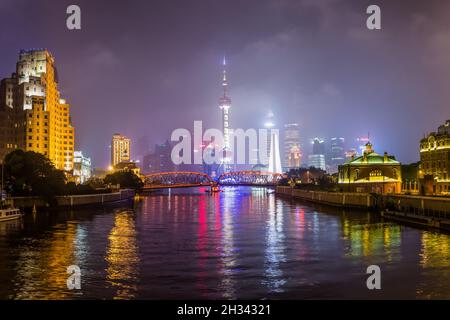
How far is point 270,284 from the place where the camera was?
1131 inches

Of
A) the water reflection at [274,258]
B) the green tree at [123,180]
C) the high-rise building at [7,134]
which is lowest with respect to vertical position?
the water reflection at [274,258]

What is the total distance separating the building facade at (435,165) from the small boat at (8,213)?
202ft

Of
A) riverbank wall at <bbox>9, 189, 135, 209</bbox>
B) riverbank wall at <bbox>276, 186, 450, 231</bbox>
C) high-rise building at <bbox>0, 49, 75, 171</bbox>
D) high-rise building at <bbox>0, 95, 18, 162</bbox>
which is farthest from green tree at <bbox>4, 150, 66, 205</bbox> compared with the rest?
high-rise building at <bbox>0, 95, 18, 162</bbox>

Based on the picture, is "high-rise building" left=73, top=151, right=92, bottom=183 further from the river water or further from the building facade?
the river water

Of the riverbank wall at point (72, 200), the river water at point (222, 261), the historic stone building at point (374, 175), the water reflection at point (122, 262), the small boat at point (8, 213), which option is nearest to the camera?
the river water at point (222, 261)

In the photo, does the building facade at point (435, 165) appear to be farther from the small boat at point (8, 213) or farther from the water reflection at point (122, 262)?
the small boat at point (8, 213)

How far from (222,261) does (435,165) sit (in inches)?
2704

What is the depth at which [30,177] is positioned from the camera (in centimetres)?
7900

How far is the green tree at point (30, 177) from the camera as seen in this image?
254ft

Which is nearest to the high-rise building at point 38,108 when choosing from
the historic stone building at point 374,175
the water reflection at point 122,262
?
the historic stone building at point 374,175

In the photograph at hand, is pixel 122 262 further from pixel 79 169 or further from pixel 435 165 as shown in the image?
pixel 79 169

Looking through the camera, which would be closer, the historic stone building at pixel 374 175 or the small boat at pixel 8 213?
the small boat at pixel 8 213

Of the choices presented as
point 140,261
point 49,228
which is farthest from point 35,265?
point 49,228

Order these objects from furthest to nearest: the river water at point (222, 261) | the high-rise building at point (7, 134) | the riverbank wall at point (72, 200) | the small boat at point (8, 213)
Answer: the high-rise building at point (7, 134), the riverbank wall at point (72, 200), the small boat at point (8, 213), the river water at point (222, 261)
